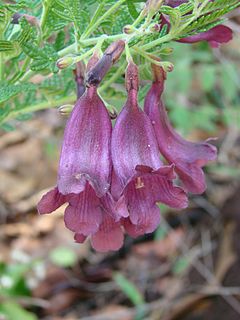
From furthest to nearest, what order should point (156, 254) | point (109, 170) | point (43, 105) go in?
point (156, 254), point (43, 105), point (109, 170)

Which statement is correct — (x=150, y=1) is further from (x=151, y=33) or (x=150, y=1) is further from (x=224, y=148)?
(x=224, y=148)

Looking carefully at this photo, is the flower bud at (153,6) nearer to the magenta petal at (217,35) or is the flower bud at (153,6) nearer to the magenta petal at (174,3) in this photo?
the magenta petal at (174,3)

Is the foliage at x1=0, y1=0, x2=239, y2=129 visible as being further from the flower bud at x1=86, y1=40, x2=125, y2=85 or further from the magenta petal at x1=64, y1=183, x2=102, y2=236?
the magenta petal at x1=64, y1=183, x2=102, y2=236

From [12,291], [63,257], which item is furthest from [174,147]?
[63,257]

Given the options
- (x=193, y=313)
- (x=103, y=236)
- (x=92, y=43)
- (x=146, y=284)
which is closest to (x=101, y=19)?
(x=92, y=43)

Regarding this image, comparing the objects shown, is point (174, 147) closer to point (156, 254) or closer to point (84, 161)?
point (84, 161)

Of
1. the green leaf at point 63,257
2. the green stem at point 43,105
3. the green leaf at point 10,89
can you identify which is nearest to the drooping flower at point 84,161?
the green leaf at point 10,89
